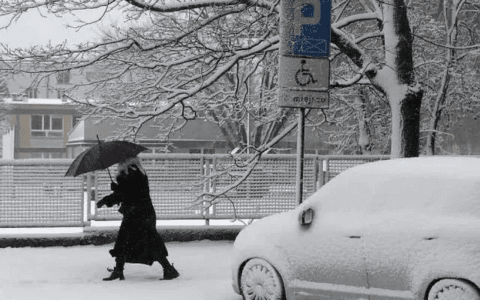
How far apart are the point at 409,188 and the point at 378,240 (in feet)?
1.86

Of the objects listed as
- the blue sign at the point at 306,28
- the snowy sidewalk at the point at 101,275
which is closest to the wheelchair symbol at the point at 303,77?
the blue sign at the point at 306,28

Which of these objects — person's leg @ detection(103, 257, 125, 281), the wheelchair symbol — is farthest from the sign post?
person's leg @ detection(103, 257, 125, 281)

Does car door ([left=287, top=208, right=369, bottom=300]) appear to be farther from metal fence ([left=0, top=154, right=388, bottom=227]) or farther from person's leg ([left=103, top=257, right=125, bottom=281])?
metal fence ([left=0, top=154, right=388, bottom=227])

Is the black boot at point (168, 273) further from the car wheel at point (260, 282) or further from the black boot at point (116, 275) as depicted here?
the car wheel at point (260, 282)

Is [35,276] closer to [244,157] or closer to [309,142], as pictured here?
[244,157]

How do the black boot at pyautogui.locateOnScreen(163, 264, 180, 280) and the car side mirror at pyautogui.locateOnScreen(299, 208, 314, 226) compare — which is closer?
the car side mirror at pyautogui.locateOnScreen(299, 208, 314, 226)

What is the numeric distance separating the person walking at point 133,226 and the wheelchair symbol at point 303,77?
8.83 feet

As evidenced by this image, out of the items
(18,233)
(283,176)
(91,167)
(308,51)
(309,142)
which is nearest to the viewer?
(308,51)

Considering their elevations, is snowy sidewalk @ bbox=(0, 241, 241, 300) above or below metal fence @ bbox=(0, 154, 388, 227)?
below

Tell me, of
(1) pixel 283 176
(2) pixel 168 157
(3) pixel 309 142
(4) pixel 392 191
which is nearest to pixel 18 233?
(2) pixel 168 157

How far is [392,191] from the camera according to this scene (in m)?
6.85

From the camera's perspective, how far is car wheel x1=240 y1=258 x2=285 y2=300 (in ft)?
24.0

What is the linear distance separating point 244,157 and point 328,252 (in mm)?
6357

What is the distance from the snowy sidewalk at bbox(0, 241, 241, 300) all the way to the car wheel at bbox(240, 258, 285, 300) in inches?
29.7
